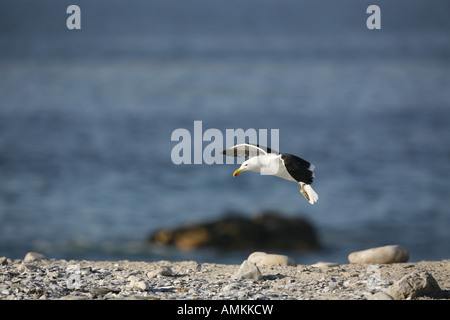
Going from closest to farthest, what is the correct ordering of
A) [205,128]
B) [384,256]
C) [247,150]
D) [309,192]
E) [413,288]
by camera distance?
[413,288] → [309,192] → [247,150] → [384,256] → [205,128]

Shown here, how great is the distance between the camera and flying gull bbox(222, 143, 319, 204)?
9844mm

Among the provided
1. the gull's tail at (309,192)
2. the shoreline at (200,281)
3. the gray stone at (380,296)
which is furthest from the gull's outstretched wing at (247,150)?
the gray stone at (380,296)

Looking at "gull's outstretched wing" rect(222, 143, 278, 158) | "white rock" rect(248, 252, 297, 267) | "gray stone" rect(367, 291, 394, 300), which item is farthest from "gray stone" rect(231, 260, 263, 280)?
"gull's outstretched wing" rect(222, 143, 278, 158)

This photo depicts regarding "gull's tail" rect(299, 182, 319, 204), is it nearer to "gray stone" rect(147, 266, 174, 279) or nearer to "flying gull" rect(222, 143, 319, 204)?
"flying gull" rect(222, 143, 319, 204)

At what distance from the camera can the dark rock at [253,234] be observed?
2275 centimetres

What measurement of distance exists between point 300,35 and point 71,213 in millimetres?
104758

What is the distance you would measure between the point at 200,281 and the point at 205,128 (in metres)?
33.4

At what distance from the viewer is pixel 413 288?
28.2ft

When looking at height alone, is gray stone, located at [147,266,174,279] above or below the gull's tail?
below

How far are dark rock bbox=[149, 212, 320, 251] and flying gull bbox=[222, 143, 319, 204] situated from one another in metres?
12.0

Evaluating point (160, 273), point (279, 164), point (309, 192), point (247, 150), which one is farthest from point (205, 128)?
point (160, 273)

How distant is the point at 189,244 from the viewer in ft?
76.2

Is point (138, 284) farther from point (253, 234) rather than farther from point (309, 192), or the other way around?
point (253, 234)

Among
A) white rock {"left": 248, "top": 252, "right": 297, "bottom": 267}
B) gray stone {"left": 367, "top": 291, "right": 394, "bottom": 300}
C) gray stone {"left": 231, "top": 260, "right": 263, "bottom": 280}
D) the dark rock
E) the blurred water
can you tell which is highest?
the blurred water
